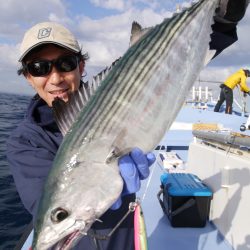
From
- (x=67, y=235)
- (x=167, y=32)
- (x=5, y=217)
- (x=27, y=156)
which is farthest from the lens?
(x=5, y=217)

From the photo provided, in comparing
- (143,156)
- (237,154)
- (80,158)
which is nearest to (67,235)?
(80,158)

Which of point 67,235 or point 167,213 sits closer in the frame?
point 67,235

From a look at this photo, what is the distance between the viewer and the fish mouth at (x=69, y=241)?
1859mm

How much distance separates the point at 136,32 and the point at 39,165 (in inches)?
42.4

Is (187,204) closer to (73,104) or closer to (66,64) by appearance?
(66,64)

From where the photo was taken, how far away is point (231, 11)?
2.44 metres

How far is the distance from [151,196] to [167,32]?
343 cm

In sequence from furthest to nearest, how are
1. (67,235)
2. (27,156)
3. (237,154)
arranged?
(237,154) < (27,156) < (67,235)

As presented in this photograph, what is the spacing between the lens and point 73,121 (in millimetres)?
2049

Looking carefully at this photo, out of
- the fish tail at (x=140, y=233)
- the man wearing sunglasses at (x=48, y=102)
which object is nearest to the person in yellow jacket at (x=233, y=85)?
the man wearing sunglasses at (x=48, y=102)

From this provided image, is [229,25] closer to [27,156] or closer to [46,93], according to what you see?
[46,93]

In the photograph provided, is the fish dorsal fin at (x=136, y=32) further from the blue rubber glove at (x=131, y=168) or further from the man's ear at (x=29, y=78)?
the man's ear at (x=29, y=78)

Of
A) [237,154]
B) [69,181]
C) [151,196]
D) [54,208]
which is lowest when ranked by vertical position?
[151,196]

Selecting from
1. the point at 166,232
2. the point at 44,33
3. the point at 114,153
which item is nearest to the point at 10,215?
the point at 166,232
